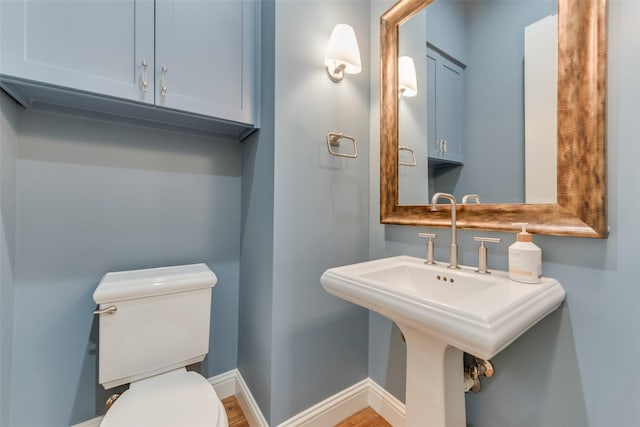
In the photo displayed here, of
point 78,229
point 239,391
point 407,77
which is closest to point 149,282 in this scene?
point 78,229

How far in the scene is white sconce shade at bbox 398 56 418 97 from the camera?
1260 mm

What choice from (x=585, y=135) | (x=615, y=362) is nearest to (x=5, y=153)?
(x=585, y=135)

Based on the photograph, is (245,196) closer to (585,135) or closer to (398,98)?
(398,98)

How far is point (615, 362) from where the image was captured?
71cm

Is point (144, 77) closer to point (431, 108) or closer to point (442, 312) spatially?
point (431, 108)

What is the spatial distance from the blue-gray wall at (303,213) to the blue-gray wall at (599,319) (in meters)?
0.69

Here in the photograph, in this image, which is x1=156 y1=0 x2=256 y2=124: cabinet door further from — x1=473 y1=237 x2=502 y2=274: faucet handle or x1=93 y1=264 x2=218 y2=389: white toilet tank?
x1=473 y1=237 x2=502 y2=274: faucet handle

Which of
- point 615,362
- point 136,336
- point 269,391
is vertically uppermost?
point 615,362

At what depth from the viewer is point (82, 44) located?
94 centimetres

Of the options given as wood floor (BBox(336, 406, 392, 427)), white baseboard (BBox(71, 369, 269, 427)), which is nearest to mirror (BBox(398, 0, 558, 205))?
wood floor (BBox(336, 406, 392, 427))

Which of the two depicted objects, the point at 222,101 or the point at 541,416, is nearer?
the point at 541,416

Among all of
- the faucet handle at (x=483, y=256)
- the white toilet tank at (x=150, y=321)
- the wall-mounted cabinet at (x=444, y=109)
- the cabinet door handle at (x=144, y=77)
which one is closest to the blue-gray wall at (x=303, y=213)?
the white toilet tank at (x=150, y=321)

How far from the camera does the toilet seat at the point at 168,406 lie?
854 millimetres

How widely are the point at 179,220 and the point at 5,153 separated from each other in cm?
66
